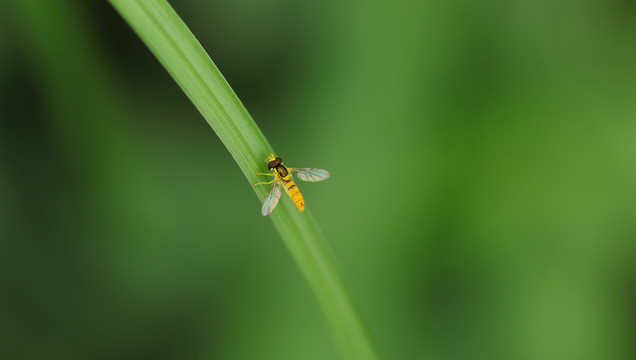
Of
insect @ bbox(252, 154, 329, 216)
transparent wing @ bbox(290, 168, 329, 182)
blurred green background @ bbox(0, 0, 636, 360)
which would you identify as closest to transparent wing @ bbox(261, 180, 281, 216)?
insect @ bbox(252, 154, 329, 216)

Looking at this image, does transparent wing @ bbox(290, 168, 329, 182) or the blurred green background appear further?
the blurred green background

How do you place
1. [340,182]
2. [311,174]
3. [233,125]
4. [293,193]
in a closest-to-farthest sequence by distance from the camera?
[233,125] → [293,193] → [311,174] → [340,182]

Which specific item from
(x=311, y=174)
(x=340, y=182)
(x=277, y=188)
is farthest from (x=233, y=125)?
(x=340, y=182)

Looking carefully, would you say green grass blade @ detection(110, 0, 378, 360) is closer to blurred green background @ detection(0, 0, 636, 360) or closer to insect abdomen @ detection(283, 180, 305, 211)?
insect abdomen @ detection(283, 180, 305, 211)

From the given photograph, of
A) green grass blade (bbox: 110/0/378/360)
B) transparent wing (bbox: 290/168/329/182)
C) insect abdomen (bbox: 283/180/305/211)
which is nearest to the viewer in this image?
green grass blade (bbox: 110/0/378/360)

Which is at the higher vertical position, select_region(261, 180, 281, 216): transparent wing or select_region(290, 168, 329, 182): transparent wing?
select_region(290, 168, 329, 182): transparent wing

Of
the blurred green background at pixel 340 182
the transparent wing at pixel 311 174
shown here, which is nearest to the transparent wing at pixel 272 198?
the transparent wing at pixel 311 174

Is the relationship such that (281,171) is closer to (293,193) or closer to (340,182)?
(293,193)

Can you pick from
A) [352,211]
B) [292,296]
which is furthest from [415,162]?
[292,296]
